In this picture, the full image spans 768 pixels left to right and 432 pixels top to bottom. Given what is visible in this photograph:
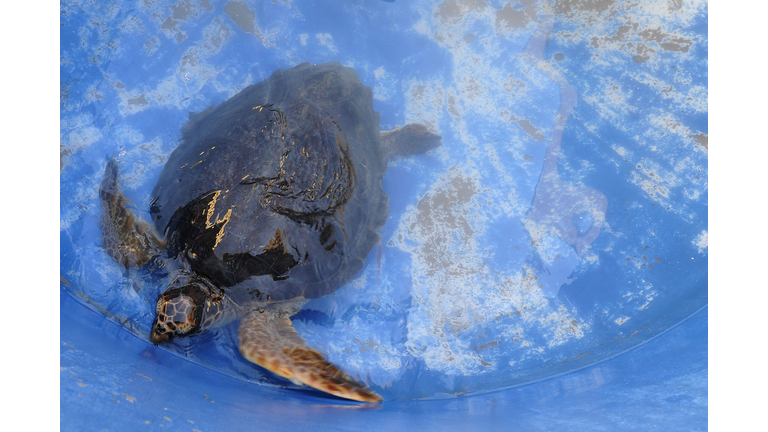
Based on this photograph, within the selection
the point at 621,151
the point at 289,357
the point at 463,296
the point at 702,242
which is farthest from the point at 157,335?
the point at 702,242

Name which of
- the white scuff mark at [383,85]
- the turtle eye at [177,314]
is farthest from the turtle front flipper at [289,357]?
the white scuff mark at [383,85]

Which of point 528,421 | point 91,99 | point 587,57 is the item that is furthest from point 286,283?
point 587,57

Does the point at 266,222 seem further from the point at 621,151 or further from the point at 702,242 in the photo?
the point at 702,242

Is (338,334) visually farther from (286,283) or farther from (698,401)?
(698,401)

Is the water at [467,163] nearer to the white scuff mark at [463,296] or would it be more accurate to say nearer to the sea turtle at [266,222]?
the white scuff mark at [463,296]

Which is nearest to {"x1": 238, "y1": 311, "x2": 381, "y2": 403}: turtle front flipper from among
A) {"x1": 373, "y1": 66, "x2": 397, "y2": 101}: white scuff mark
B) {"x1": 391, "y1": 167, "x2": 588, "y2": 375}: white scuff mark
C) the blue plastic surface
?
the blue plastic surface

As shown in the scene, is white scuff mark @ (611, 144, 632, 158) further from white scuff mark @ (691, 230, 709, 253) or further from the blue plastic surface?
the blue plastic surface
